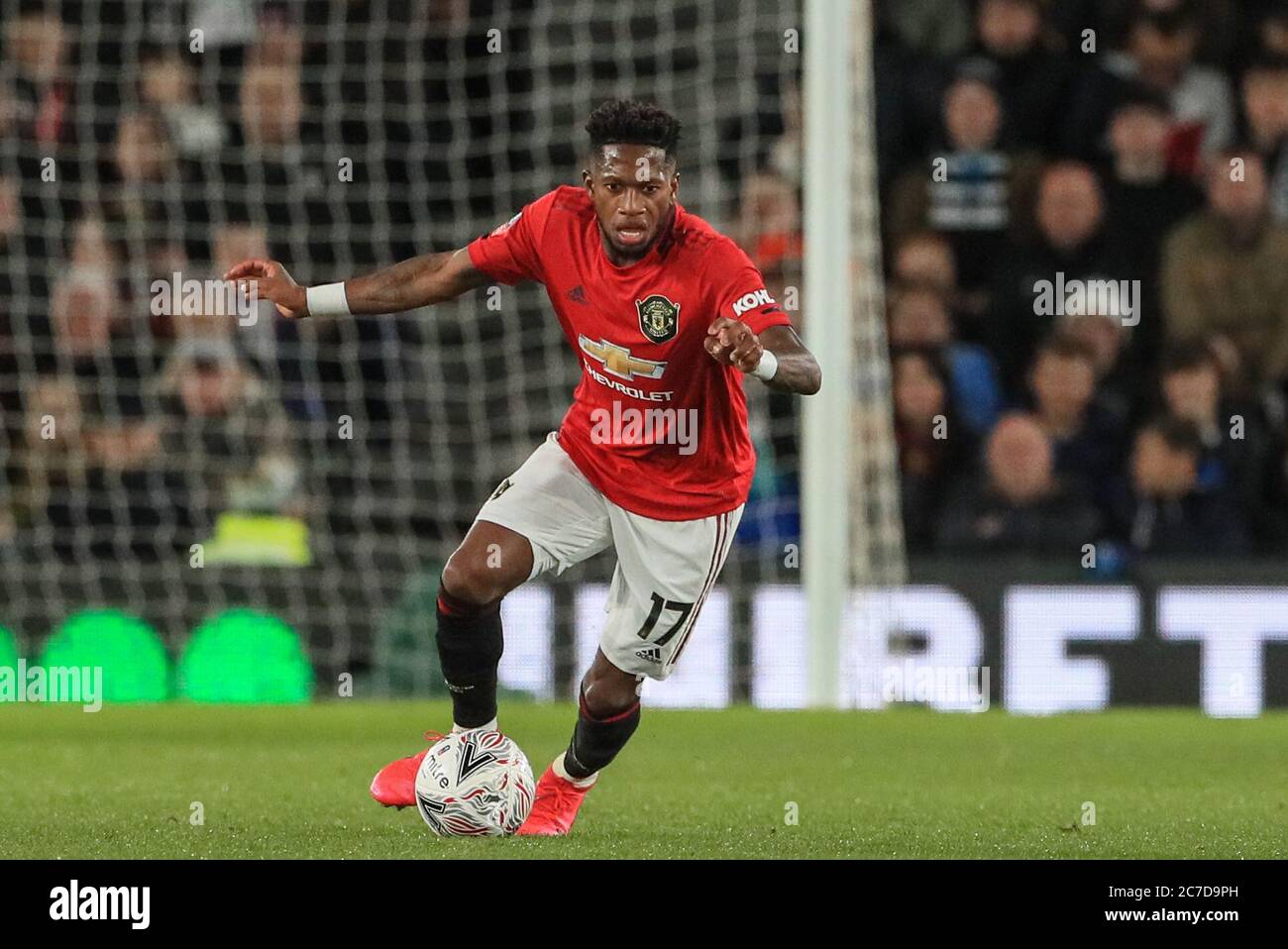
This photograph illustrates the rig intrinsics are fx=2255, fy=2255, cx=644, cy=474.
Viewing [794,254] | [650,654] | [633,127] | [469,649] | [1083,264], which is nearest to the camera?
[633,127]

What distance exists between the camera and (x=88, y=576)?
393 inches

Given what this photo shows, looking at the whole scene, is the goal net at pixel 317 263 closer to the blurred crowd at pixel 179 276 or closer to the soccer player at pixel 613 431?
the blurred crowd at pixel 179 276

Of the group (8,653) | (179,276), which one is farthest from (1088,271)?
(8,653)

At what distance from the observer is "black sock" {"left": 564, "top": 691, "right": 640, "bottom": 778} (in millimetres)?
5629

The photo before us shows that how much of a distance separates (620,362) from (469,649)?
79 cm

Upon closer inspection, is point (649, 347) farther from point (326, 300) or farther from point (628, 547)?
point (326, 300)

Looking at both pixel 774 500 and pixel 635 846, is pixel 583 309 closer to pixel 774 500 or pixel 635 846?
pixel 635 846

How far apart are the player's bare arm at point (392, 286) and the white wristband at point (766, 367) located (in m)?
1.02

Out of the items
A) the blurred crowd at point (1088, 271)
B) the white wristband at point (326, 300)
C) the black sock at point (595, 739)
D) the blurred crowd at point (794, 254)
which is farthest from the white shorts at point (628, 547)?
the blurred crowd at point (794, 254)

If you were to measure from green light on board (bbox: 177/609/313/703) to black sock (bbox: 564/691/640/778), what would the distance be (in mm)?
3743

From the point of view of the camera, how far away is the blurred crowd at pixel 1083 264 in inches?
375

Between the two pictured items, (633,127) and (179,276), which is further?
(179,276)

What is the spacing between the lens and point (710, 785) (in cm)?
667

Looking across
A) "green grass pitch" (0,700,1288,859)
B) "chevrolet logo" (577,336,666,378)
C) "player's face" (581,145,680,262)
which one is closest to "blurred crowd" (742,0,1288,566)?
"green grass pitch" (0,700,1288,859)
